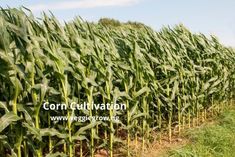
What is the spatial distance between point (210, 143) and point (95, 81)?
7.43ft

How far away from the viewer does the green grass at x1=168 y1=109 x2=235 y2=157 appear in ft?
18.6

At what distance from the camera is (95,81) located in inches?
198

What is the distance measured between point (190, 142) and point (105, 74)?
2240 mm

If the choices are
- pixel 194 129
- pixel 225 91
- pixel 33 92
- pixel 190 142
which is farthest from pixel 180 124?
pixel 33 92

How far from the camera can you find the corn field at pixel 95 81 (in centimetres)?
376

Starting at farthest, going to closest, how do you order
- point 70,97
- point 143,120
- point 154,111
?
point 154,111, point 143,120, point 70,97

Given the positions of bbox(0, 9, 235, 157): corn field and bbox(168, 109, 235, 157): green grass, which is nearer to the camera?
bbox(0, 9, 235, 157): corn field

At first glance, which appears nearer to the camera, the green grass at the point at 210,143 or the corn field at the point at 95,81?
the corn field at the point at 95,81

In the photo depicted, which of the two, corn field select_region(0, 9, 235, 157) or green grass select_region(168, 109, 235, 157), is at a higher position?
corn field select_region(0, 9, 235, 157)

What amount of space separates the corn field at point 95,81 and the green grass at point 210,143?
0.44m

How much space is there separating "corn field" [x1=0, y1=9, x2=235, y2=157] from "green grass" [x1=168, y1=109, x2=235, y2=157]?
0.44 meters

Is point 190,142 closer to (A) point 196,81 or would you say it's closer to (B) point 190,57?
(A) point 196,81

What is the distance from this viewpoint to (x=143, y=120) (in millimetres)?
5801

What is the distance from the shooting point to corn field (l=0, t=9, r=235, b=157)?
3.76 meters
